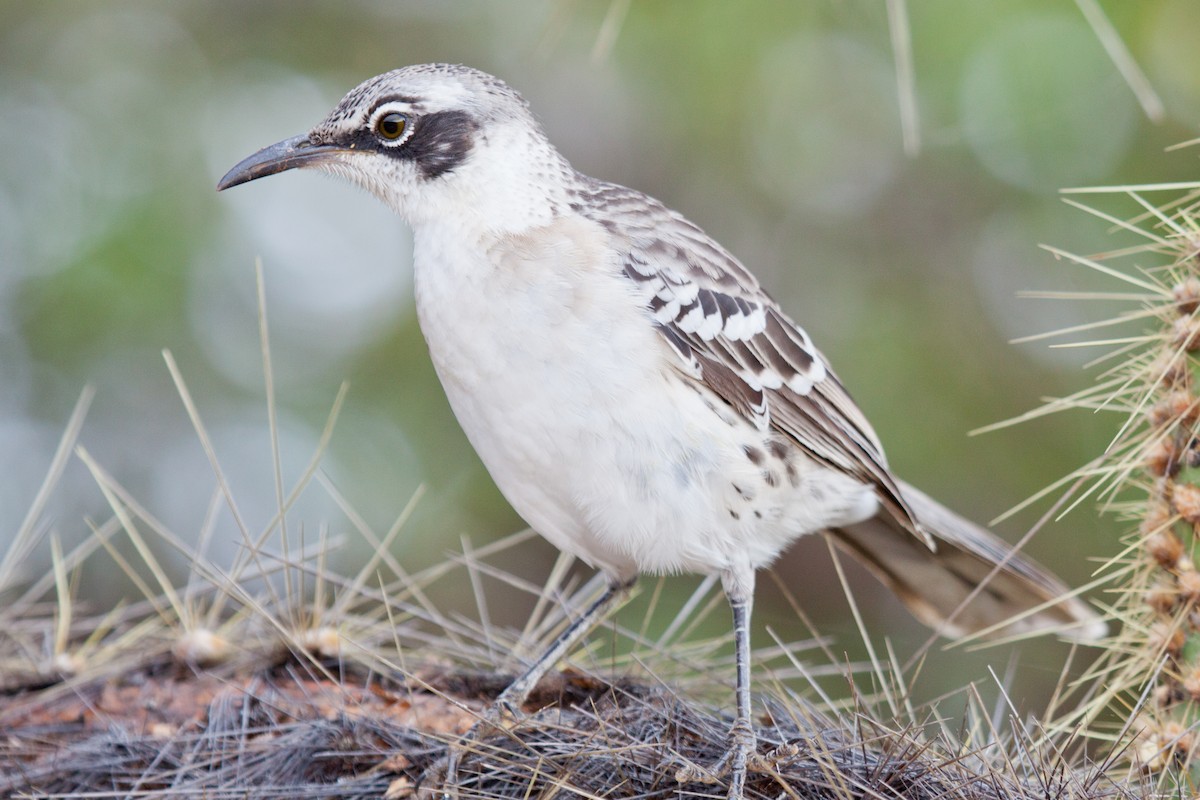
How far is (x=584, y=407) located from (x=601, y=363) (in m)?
0.13

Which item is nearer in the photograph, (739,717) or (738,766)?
(738,766)

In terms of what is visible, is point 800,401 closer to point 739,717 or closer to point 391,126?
point 739,717

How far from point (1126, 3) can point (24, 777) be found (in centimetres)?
556

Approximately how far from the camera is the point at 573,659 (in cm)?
338

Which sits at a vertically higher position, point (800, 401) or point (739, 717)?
point (800, 401)

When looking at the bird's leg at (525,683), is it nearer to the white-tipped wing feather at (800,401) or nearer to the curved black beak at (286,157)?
the white-tipped wing feather at (800,401)

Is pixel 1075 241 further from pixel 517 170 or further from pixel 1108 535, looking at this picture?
pixel 517 170

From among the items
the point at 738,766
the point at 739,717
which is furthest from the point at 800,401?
the point at 738,766

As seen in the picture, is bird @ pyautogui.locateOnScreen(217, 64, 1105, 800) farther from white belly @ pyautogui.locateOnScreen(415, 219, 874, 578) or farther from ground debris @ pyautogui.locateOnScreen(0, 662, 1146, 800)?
ground debris @ pyautogui.locateOnScreen(0, 662, 1146, 800)

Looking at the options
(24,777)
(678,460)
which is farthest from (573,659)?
(24,777)

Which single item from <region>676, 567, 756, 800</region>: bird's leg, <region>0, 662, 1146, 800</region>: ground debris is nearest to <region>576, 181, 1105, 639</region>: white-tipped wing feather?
<region>676, 567, 756, 800</region>: bird's leg

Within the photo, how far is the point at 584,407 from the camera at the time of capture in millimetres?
3275

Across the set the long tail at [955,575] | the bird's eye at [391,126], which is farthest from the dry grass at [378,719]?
the long tail at [955,575]

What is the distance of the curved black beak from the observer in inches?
146
